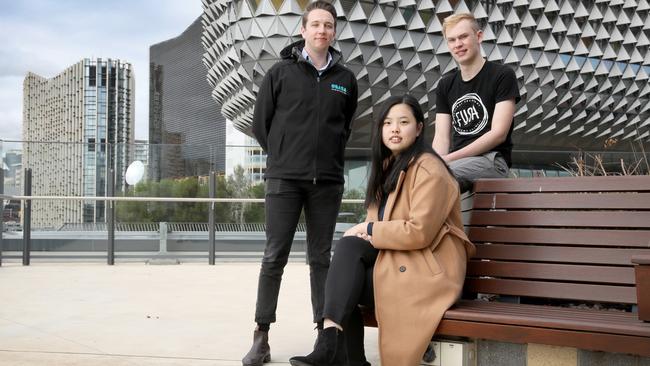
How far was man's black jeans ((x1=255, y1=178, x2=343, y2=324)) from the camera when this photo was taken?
340 centimetres

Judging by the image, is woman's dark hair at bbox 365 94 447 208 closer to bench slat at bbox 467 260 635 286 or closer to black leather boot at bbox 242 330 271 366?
bench slat at bbox 467 260 635 286

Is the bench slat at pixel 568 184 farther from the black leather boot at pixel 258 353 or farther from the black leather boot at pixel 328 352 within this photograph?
the black leather boot at pixel 258 353

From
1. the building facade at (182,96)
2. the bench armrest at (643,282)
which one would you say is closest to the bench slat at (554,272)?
the bench armrest at (643,282)

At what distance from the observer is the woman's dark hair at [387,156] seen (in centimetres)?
273

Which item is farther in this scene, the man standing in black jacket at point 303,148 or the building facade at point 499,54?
the building facade at point 499,54

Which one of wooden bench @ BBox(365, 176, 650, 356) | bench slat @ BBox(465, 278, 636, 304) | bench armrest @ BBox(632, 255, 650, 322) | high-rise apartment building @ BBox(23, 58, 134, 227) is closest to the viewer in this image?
bench armrest @ BBox(632, 255, 650, 322)

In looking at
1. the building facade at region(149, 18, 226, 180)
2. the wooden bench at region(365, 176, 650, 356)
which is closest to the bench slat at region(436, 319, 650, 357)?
the wooden bench at region(365, 176, 650, 356)

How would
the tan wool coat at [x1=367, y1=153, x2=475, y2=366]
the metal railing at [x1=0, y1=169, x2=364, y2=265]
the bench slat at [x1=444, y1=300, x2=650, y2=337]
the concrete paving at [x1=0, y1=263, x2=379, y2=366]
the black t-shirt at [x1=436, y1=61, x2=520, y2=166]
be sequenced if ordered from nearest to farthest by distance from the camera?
the bench slat at [x1=444, y1=300, x2=650, y2=337]
the tan wool coat at [x1=367, y1=153, x2=475, y2=366]
the black t-shirt at [x1=436, y1=61, x2=520, y2=166]
the concrete paving at [x1=0, y1=263, x2=379, y2=366]
the metal railing at [x1=0, y1=169, x2=364, y2=265]

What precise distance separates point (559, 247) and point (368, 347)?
1461 mm

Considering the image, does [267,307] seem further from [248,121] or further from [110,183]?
[248,121]

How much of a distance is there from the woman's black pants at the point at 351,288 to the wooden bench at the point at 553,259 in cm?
11

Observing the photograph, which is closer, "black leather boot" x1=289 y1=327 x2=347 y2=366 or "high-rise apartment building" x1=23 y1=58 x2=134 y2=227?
"black leather boot" x1=289 y1=327 x2=347 y2=366

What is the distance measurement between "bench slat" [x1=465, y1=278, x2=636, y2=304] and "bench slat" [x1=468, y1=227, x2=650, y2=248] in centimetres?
20

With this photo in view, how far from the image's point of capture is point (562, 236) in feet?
9.10
